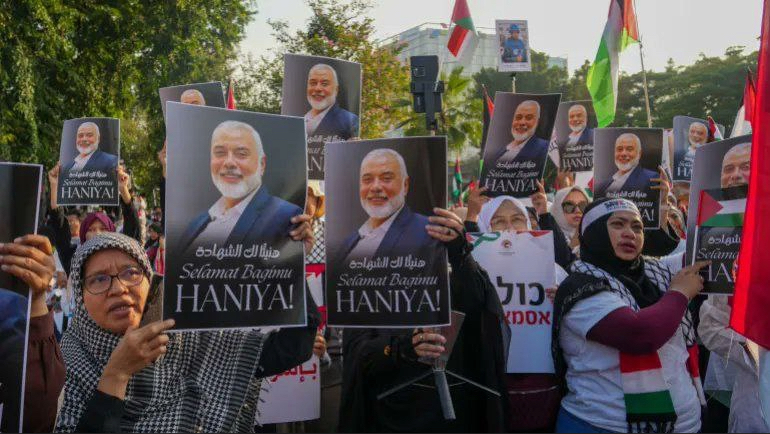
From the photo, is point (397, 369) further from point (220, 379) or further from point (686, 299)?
point (686, 299)

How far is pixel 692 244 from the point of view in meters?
3.65

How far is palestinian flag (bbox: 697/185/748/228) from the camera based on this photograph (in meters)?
3.42

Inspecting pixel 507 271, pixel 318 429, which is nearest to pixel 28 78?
pixel 318 429

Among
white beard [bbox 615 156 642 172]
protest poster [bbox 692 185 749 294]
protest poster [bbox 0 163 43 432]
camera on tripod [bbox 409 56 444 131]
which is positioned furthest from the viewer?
camera on tripod [bbox 409 56 444 131]

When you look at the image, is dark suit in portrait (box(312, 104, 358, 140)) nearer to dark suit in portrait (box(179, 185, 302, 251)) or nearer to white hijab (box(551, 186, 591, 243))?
white hijab (box(551, 186, 591, 243))

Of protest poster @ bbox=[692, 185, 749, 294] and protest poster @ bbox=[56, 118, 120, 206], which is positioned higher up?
protest poster @ bbox=[56, 118, 120, 206]

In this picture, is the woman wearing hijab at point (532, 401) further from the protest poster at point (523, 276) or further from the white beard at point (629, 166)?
the white beard at point (629, 166)

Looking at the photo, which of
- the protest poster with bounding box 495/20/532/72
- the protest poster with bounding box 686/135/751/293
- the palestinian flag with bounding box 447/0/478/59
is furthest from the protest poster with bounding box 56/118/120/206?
the protest poster with bounding box 495/20/532/72

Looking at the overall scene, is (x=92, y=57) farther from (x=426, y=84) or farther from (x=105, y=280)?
(x=105, y=280)

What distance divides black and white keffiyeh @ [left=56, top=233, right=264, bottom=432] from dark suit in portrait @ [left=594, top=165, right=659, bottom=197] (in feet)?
12.9

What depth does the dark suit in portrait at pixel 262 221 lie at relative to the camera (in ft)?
9.30

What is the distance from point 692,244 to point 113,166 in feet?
16.9

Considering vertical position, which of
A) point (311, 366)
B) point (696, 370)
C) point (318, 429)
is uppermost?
point (696, 370)

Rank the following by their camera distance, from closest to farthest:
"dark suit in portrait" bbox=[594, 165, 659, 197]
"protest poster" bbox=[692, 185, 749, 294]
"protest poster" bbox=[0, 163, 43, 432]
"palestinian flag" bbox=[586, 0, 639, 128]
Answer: "protest poster" bbox=[0, 163, 43, 432] → "protest poster" bbox=[692, 185, 749, 294] → "dark suit in portrait" bbox=[594, 165, 659, 197] → "palestinian flag" bbox=[586, 0, 639, 128]
